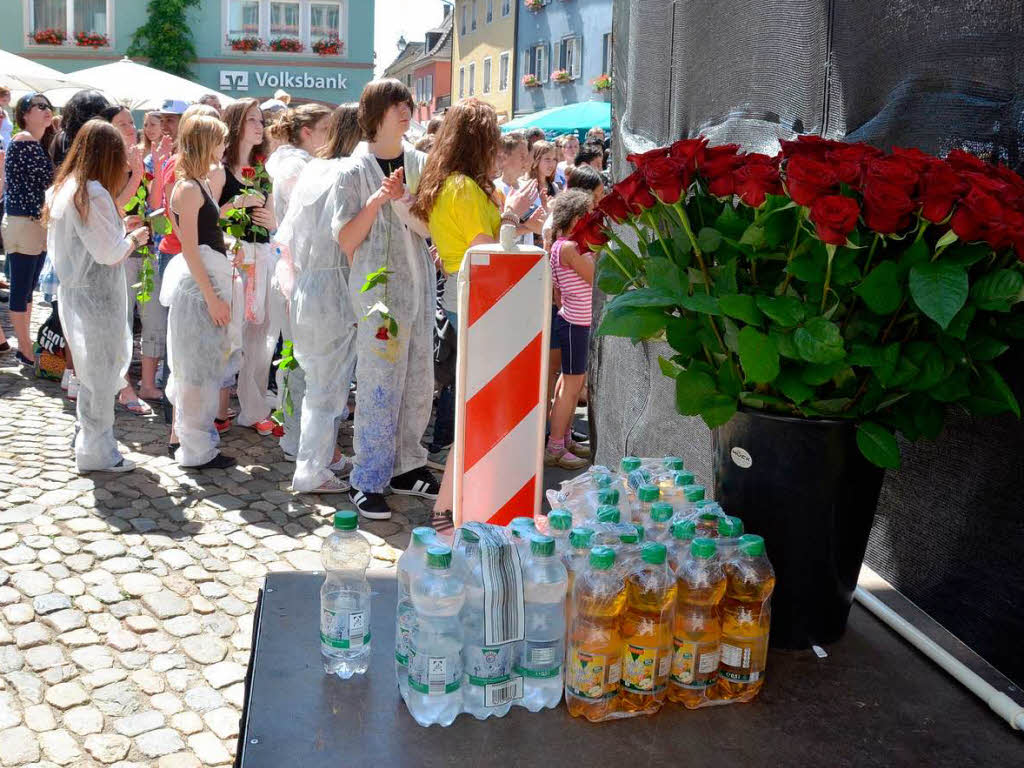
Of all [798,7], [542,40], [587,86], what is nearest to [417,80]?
[542,40]

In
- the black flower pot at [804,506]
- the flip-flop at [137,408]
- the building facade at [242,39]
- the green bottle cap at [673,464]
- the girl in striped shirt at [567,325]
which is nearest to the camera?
the black flower pot at [804,506]

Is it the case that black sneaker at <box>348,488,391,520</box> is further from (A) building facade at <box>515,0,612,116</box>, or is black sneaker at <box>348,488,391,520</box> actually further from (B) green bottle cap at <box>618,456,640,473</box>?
(A) building facade at <box>515,0,612,116</box>

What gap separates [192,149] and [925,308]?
473 centimetres

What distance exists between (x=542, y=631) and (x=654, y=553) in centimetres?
24

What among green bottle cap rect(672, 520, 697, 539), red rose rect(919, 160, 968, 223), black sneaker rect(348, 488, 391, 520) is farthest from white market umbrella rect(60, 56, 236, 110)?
red rose rect(919, 160, 968, 223)

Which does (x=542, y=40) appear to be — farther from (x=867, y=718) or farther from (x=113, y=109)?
(x=867, y=718)

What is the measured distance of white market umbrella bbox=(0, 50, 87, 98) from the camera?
40.9 ft

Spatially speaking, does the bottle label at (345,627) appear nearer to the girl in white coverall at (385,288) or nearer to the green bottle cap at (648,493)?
the green bottle cap at (648,493)

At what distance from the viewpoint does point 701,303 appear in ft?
5.62

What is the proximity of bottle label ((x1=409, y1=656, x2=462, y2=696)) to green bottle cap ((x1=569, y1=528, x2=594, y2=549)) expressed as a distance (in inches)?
11.6

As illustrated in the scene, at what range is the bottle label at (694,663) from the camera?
171 centimetres

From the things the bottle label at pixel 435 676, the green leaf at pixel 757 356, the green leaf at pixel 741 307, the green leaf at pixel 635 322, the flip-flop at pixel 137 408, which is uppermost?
the green leaf at pixel 741 307

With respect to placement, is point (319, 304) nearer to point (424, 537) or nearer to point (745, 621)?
point (424, 537)

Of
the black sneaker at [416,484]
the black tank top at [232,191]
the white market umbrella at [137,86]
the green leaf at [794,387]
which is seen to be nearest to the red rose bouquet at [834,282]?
the green leaf at [794,387]
